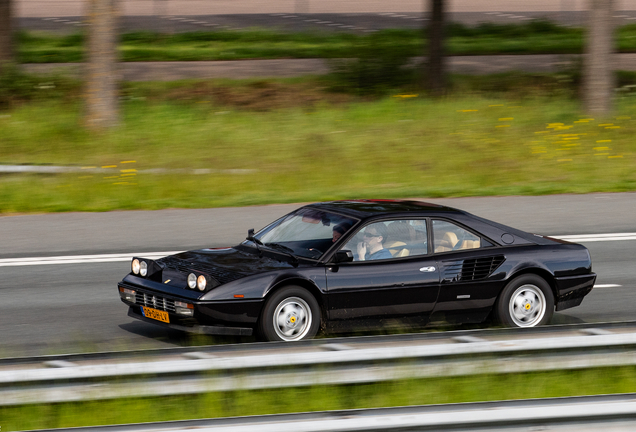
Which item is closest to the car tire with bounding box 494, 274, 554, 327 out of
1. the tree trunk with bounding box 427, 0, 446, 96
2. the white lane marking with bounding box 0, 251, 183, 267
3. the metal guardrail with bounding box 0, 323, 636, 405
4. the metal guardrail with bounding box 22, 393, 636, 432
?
the metal guardrail with bounding box 0, 323, 636, 405

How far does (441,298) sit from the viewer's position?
7945mm

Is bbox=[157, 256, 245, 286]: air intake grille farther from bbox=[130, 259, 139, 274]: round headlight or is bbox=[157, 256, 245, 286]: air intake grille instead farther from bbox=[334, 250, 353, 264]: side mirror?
bbox=[334, 250, 353, 264]: side mirror

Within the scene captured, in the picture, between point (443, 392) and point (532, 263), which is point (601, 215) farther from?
point (443, 392)

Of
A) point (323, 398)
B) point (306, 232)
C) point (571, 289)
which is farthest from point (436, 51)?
point (323, 398)

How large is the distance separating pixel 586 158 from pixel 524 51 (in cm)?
971

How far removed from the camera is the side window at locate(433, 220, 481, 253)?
8164mm

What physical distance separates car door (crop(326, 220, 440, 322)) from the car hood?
503 millimetres

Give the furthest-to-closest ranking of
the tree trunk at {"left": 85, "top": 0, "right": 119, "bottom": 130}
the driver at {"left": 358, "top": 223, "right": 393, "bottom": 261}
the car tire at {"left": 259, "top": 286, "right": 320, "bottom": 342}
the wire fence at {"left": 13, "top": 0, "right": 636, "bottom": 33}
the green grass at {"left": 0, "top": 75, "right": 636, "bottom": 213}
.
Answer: the wire fence at {"left": 13, "top": 0, "right": 636, "bottom": 33} < the tree trunk at {"left": 85, "top": 0, "right": 119, "bottom": 130} < the green grass at {"left": 0, "top": 75, "right": 636, "bottom": 213} < the driver at {"left": 358, "top": 223, "right": 393, "bottom": 261} < the car tire at {"left": 259, "top": 286, "right": 320, "bottom": 342}

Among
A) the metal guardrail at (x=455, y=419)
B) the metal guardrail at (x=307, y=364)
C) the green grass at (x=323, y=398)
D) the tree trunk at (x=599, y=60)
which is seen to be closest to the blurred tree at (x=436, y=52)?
the tree trunk at (x=599, y=60)

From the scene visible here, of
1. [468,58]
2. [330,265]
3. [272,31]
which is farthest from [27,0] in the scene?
[330,265]

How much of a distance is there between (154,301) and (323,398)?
215 cm

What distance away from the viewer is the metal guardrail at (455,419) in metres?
4.52

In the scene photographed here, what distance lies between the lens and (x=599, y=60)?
20516mm

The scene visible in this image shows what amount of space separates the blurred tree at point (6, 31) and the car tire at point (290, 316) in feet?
56.0
